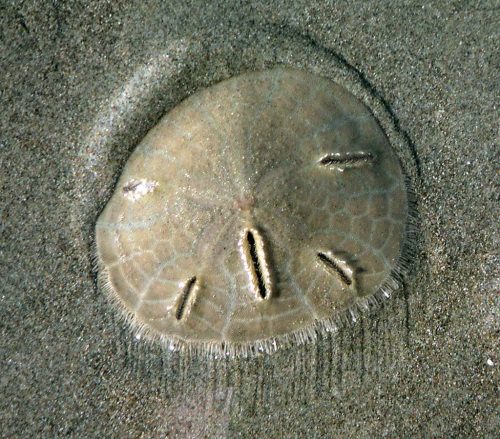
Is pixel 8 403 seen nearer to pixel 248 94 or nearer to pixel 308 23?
pixel 248 94

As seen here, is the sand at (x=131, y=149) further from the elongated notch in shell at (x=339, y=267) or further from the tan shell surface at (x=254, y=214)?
the elongated notch in shell at (x=339, y=267)

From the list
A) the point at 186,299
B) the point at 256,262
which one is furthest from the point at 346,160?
the point at 186,299

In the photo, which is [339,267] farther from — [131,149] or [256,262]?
[131,149]

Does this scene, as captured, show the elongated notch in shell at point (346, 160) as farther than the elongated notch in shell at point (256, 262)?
Yes

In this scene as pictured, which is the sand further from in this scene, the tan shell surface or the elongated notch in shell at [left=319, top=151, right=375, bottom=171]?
the elongated notch in shell at [left=319, top=151, right=375, bottom=171]

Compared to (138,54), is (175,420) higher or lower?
lower

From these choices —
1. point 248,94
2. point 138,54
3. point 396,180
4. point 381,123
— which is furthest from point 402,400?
point 138,54

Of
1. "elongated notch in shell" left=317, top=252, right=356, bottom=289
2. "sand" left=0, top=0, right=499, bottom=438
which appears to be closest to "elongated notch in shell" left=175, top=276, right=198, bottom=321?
"sand" left=0, top=0, right=499, bottom=438

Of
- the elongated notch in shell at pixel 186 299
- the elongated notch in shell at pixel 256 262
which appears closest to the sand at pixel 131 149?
the elongated notch in shell at pixel 186 299
